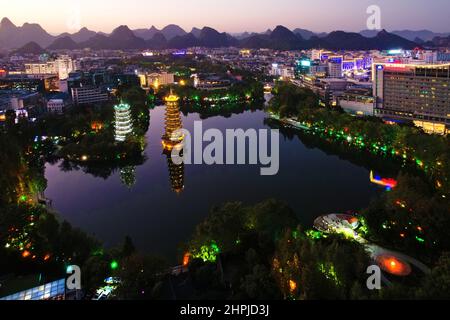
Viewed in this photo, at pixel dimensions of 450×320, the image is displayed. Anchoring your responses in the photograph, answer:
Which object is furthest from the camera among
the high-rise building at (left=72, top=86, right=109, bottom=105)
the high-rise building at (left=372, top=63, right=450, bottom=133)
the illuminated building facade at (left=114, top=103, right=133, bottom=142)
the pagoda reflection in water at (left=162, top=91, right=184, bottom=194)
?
the high-rise building at (left=72, top=86, right=109, bottom=105)

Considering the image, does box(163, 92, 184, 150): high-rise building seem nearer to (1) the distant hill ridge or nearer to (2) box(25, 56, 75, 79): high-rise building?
(2) box(25, 56, 75, 79): high-rise building

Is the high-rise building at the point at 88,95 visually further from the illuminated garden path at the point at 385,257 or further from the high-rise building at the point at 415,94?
the illuminated garden path at the point at 385,257

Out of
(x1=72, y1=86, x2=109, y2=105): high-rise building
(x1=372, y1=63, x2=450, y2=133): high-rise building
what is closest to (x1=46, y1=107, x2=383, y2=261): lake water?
(x1=372, y1=63, x2=450, y2=133): high-rise building

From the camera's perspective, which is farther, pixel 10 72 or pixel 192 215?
pixel 10 72
